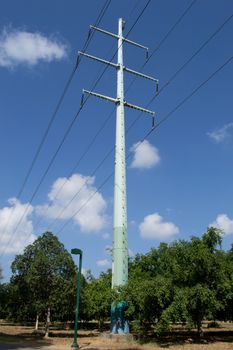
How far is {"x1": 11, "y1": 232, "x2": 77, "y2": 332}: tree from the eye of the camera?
42.4m

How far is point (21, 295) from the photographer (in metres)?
45.0

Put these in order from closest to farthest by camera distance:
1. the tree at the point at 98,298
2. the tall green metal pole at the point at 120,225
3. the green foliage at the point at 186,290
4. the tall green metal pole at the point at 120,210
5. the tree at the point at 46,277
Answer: the green foliage at the point at 186,290
the tall green metal pole at the point at 120,225
the tall green metal pole at the point at 120,210
the tree at the point at 46,277
the tree at the point at 98,298

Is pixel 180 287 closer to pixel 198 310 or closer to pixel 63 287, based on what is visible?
pixel 198 310

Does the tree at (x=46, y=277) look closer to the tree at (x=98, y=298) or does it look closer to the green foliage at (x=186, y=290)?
the tree at (x=98, y=298)

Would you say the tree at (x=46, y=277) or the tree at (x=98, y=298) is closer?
the tree at (x=46, y=277)

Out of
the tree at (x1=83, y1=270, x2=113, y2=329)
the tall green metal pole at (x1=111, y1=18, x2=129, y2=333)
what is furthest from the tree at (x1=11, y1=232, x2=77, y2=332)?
the tall green metal pole at (x1=111, y1=18, x2=129, y2=333)

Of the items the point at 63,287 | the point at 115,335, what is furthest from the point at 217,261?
the point at 63,287

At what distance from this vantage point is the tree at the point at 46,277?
4238 cm

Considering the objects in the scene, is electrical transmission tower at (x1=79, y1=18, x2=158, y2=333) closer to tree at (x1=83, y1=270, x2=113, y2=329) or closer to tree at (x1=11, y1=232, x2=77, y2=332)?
tree at (x1=11, y1=232, x2=77, y2=332)

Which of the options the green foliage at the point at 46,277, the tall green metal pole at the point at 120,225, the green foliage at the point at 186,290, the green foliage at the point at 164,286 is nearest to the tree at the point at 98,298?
the green foliage at the point at 46,277

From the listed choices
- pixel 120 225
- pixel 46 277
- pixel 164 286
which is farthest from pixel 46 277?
pixel 164 286

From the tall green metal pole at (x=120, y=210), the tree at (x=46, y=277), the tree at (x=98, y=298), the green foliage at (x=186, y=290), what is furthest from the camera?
the tree at (x=98, y=298)

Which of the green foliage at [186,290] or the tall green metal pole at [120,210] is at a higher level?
the tall green metal pole at [120,210]

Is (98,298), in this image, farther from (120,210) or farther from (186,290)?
(186,290)
